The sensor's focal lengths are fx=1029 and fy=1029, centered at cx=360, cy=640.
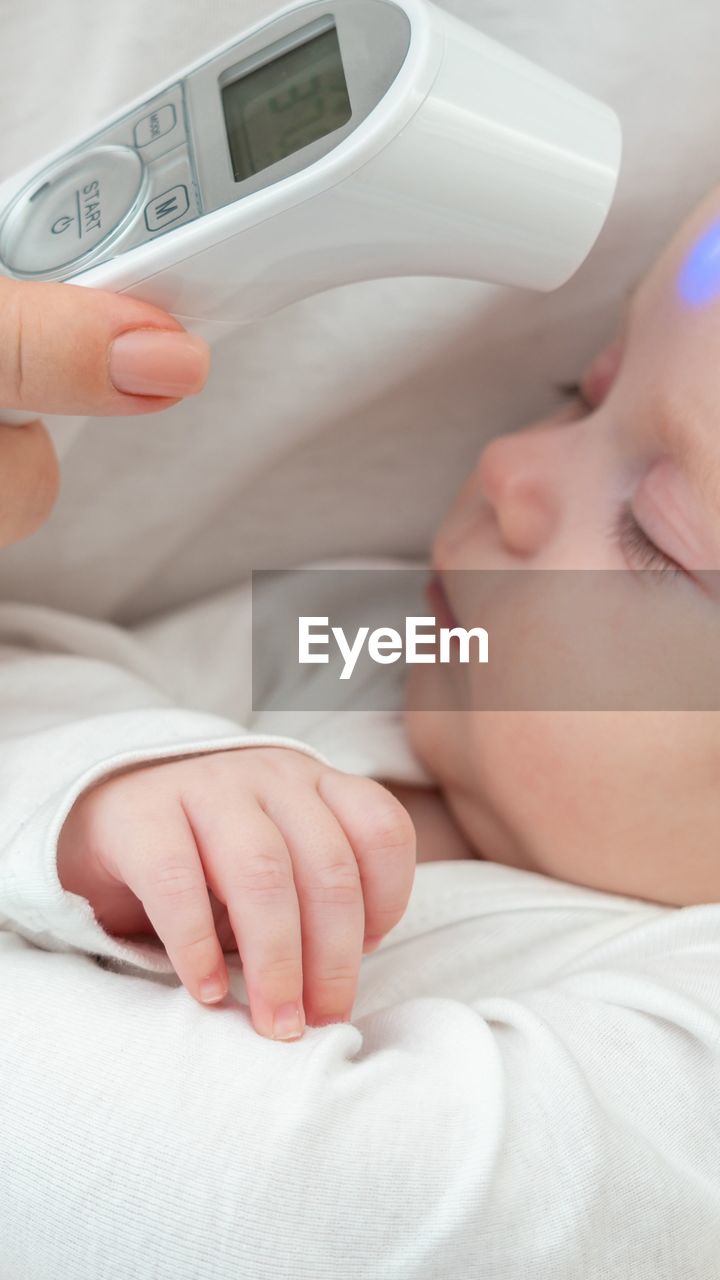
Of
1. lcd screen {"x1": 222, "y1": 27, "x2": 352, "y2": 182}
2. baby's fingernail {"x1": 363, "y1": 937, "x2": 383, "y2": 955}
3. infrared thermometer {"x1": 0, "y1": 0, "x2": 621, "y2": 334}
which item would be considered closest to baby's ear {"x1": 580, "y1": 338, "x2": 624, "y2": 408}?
infrared thermometer {"x1": 0, "y1": 0, "x2": 621, "y2": 334}

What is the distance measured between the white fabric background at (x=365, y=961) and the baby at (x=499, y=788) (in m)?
0.03

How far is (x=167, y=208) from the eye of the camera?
0.52 meters

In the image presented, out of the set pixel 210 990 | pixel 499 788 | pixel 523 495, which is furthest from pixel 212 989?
pixel 523 495

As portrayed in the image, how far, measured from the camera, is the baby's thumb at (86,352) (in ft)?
1.50

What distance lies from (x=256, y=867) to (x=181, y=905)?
41 mm

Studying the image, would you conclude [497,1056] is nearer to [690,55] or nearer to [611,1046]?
[611,1046]

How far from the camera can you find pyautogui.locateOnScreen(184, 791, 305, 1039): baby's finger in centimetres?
50

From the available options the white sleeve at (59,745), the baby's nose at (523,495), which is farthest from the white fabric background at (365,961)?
the baby's nose at (523,495)

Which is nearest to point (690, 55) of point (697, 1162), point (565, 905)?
point (565, 905)

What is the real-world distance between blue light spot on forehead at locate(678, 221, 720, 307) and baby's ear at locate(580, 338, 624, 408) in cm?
8

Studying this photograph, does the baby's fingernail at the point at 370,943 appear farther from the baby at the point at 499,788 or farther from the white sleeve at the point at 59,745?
the white sleeve at the point at 59,745

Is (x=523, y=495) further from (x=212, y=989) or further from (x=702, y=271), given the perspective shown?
(x=212, y=989)

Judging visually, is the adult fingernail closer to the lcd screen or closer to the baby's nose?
the lcd screen

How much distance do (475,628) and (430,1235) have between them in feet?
1.32
